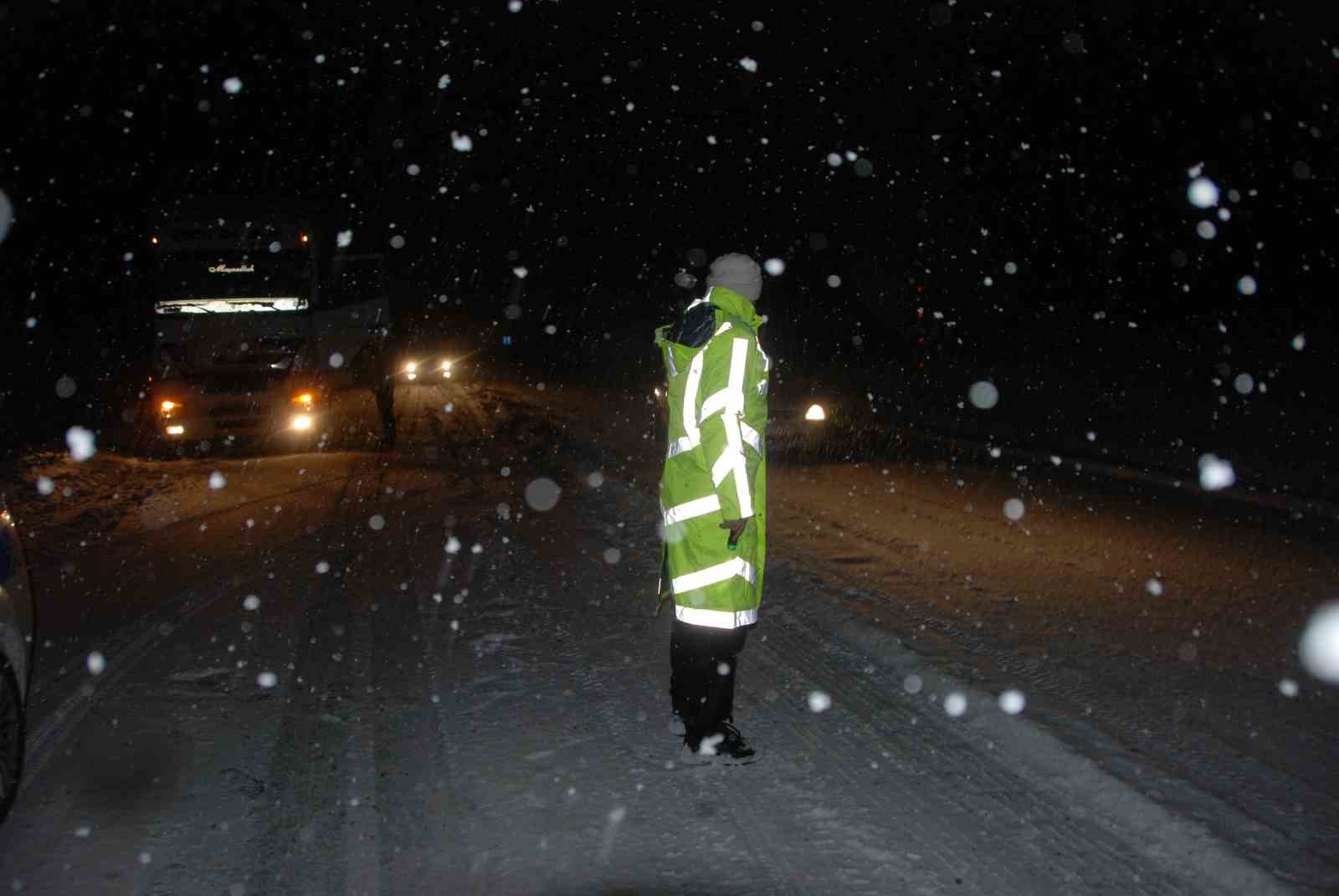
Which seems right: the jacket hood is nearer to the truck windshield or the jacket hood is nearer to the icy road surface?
the icy road surface

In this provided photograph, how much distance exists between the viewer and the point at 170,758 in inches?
185

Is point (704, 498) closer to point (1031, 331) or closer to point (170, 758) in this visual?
point (170, 758)

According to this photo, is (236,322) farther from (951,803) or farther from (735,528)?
(951,803)

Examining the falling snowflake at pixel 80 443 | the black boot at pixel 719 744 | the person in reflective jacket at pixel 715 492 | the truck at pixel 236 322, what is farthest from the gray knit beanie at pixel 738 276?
the falling snowflake at pixel 80 443

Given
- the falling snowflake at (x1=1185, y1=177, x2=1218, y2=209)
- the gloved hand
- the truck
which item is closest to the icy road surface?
the gloved hand

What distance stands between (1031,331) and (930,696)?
2146cm

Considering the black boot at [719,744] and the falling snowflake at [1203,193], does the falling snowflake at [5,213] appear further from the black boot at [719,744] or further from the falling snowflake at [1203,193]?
the black boot at [719,744]

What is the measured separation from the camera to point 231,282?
14.5 metres

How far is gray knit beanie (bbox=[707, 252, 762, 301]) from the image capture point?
4.53m

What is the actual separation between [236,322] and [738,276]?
11605 mm

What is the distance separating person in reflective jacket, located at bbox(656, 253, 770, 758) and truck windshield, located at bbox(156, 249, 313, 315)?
1122 cm

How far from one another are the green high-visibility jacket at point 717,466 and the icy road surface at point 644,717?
30.3 inches

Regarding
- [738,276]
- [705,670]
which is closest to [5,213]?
[738,276]

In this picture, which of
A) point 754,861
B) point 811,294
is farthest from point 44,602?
point 811,294
